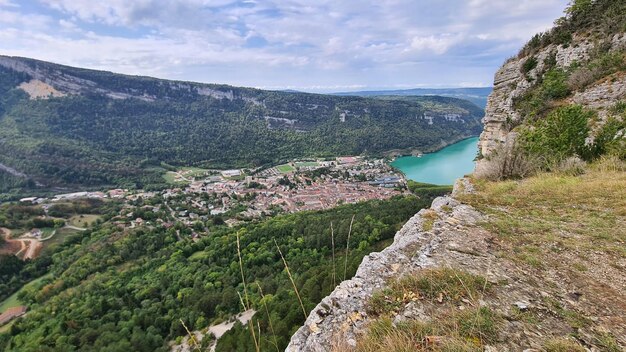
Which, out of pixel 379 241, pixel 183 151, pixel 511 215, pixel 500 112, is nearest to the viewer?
pixel 511 215

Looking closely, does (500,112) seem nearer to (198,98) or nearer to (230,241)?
(230,241)

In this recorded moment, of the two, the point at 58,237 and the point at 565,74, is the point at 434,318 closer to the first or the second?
the point at 565,74

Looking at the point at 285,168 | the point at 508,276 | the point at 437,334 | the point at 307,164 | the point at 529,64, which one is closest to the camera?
the point at 437,334

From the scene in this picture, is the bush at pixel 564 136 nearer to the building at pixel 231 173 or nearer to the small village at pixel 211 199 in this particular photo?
the small village at pixel 211 199

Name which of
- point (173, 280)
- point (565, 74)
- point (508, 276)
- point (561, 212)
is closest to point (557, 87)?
point (565, 74)

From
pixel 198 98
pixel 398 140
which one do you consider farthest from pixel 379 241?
pixel 198 98

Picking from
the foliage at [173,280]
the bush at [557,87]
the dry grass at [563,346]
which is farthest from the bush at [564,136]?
the foliage at [173,280]
